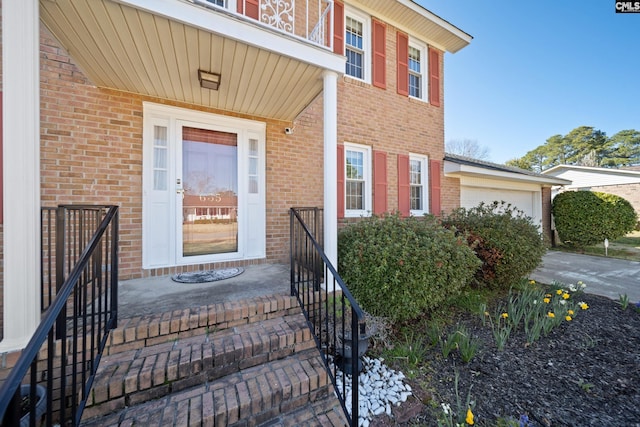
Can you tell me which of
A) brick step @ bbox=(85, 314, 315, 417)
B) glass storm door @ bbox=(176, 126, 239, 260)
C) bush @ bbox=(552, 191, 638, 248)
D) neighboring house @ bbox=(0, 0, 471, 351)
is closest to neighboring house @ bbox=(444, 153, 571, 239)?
bush @ bbox=(552, 191, 638, 248)

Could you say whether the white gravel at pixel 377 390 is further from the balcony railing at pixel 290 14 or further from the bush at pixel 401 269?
the balcony railing at pixel 290 14

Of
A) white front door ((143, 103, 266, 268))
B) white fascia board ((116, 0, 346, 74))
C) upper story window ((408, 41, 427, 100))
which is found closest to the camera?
white fascia board ((116, 0, 346, 74))

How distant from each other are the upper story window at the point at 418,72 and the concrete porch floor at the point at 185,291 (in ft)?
19.8

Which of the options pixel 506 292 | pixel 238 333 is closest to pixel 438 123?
pixel 506 292

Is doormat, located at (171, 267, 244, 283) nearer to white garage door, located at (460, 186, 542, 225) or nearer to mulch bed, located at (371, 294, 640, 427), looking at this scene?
mulch bed, located at (371, 294, 640, 427)

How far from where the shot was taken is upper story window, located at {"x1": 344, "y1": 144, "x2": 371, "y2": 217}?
555 cm

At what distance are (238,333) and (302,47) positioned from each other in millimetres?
3075

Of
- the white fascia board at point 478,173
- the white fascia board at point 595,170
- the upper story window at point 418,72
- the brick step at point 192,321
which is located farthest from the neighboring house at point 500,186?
the white fascia board at point 595,170

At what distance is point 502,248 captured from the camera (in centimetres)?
438

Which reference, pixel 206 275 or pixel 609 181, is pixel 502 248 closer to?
pixel 206 275

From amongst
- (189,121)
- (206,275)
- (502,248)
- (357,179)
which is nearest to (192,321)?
(206,275)

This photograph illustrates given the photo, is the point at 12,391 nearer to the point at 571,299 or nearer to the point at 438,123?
A: the point at 571,299

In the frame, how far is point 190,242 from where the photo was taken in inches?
150

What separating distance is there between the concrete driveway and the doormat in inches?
247
